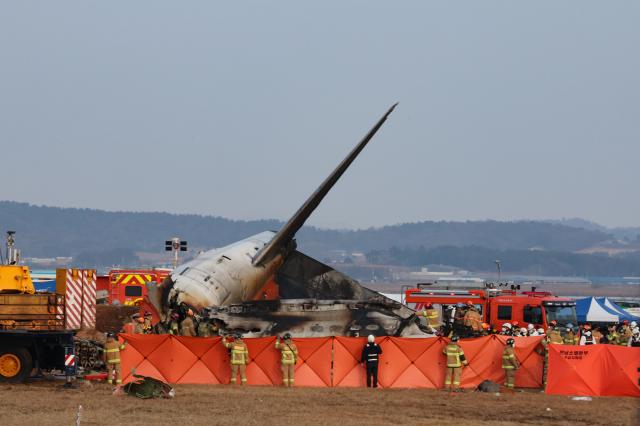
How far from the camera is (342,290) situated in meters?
43.0

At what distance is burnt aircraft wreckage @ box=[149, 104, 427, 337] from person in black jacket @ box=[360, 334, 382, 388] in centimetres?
330

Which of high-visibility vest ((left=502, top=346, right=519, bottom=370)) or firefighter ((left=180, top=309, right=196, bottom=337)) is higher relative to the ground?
firefighter ((left=180, top=309, right=196, bottom=337))

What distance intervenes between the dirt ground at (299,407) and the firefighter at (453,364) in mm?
872

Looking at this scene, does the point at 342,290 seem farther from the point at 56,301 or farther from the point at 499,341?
the point at 56,301

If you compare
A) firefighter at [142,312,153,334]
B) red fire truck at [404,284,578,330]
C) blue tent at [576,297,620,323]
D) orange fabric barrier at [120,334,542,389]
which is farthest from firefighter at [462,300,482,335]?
blue tent at [576,297,620,323]

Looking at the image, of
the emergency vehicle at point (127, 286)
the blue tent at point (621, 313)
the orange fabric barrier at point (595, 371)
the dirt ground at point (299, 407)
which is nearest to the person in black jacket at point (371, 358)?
the dirt ground at point (299, 407)

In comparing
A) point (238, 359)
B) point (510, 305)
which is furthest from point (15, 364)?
point (510, 305)

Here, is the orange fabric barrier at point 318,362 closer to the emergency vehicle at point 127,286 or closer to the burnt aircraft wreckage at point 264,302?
the burnt aircraft wreckage at point 264,302

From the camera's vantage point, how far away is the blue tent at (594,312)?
54.4 metres

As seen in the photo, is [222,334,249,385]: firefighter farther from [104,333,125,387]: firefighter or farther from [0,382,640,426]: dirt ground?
[104,333,125,387]: firefighter

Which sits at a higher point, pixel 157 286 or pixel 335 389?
pixel 157 286

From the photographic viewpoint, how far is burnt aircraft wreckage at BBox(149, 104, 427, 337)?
108ft

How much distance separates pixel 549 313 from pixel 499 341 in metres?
11.2

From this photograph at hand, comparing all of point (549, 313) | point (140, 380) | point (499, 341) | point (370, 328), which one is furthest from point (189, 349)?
point (549, 313)
